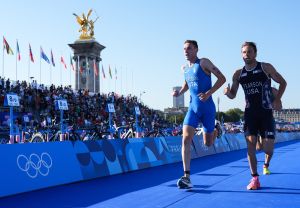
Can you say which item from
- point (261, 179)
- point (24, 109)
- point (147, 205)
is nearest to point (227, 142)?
point (24, 109)

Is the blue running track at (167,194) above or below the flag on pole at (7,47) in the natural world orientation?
below

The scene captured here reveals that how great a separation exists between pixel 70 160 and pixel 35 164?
3.44 feet

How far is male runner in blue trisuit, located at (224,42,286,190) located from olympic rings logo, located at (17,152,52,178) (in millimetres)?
3375

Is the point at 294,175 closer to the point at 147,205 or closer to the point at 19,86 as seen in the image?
the point at 147,205

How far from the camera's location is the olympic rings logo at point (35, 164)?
7.04 meters

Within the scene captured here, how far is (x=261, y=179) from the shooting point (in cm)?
756

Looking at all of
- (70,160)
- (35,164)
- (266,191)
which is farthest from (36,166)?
(266,191)

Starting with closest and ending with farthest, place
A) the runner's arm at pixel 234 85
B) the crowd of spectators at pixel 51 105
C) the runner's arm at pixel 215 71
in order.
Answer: the runner's arm at pixel 234 85
the runner's arm at pixel 215 71
the crowd of spectators at pixel 51 105

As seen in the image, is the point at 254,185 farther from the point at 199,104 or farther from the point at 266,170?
the point at 266,170

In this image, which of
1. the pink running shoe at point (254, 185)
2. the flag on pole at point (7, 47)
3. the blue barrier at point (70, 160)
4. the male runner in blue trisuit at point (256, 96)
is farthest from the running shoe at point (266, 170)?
the flag on pole at point (7, 47)

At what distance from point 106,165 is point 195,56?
11.9 feet

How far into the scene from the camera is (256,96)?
21.2 feet

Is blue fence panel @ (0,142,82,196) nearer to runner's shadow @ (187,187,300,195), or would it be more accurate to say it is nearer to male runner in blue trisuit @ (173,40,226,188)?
male runner in blue trisuit @ (173,40,226,188)

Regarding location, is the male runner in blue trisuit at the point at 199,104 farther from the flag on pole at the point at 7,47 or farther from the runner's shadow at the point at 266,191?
the flag on pole at the point at 7,47
